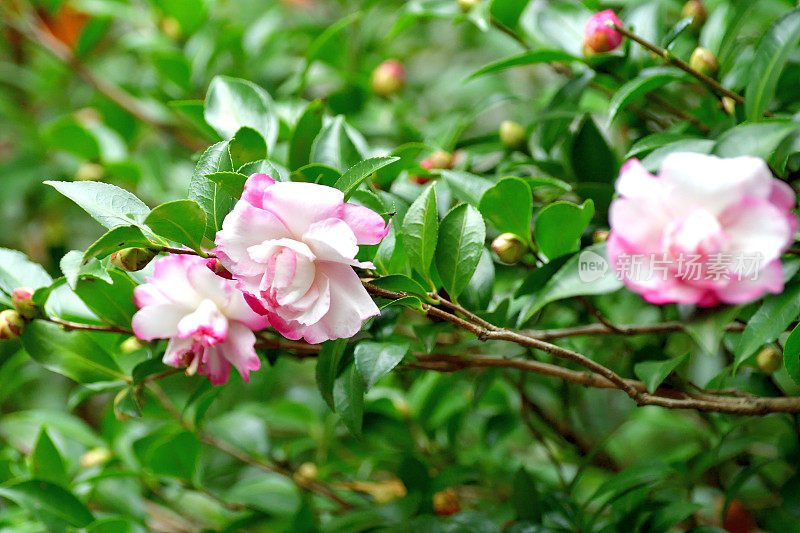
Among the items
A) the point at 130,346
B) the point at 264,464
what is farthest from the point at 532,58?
the point at 264,464

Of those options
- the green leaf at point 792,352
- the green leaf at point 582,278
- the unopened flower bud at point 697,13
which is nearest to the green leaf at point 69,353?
the green leaf at point 582,278

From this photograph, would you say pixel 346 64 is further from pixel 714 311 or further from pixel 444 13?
pixel 714 311

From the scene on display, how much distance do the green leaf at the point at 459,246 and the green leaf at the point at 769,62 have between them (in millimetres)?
286

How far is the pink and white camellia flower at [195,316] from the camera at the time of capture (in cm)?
66

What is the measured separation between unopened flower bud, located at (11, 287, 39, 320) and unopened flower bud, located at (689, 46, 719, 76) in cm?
77

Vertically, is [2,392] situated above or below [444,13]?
below

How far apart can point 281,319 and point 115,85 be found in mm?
1187

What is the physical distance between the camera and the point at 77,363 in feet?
2.59

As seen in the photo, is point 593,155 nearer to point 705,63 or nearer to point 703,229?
point 705,63

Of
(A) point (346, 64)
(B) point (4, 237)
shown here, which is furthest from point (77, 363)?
(B) point (4, 237)

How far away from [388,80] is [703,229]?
875mm

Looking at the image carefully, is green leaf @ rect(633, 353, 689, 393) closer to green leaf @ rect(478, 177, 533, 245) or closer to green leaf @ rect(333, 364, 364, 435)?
green leaf @ rect(478, 177, 533, 245)

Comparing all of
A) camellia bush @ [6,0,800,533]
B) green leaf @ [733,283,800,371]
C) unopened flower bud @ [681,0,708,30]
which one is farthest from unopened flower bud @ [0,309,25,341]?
unopened flower bud @ [681,0,708,30]

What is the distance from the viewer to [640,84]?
711 millimetres
